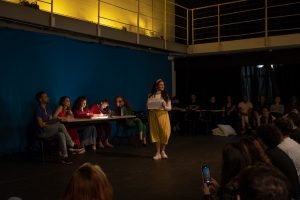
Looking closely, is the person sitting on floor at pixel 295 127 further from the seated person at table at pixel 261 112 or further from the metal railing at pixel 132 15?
the seated person at table at pixel 261 112

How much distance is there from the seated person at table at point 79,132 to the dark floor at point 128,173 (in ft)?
1.54

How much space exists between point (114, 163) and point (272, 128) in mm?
3810

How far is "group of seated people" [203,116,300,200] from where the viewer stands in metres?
1.24

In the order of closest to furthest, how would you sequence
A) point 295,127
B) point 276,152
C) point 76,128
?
point 276,152
point 295,127
point 76,128

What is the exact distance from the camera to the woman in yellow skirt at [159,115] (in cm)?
660

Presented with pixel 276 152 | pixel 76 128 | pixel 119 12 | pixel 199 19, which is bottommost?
pixel 76 128

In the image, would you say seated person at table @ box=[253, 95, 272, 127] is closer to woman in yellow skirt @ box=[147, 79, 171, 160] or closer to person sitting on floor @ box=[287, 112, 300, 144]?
woman in yellow skirt @ box=[147, 79, 171, 160]

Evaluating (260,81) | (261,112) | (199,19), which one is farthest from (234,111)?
(199,19)

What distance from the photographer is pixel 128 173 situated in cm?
547

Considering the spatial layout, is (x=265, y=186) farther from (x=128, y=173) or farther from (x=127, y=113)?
(x=127, y=113)

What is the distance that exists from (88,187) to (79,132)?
267 inches

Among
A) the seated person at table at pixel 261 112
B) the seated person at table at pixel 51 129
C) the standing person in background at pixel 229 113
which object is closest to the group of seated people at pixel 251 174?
the seated person at table at pixel 51 129

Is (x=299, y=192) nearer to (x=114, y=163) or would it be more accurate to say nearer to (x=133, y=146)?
(x=114, y=163)

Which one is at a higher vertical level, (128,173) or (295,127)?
(295,127)
